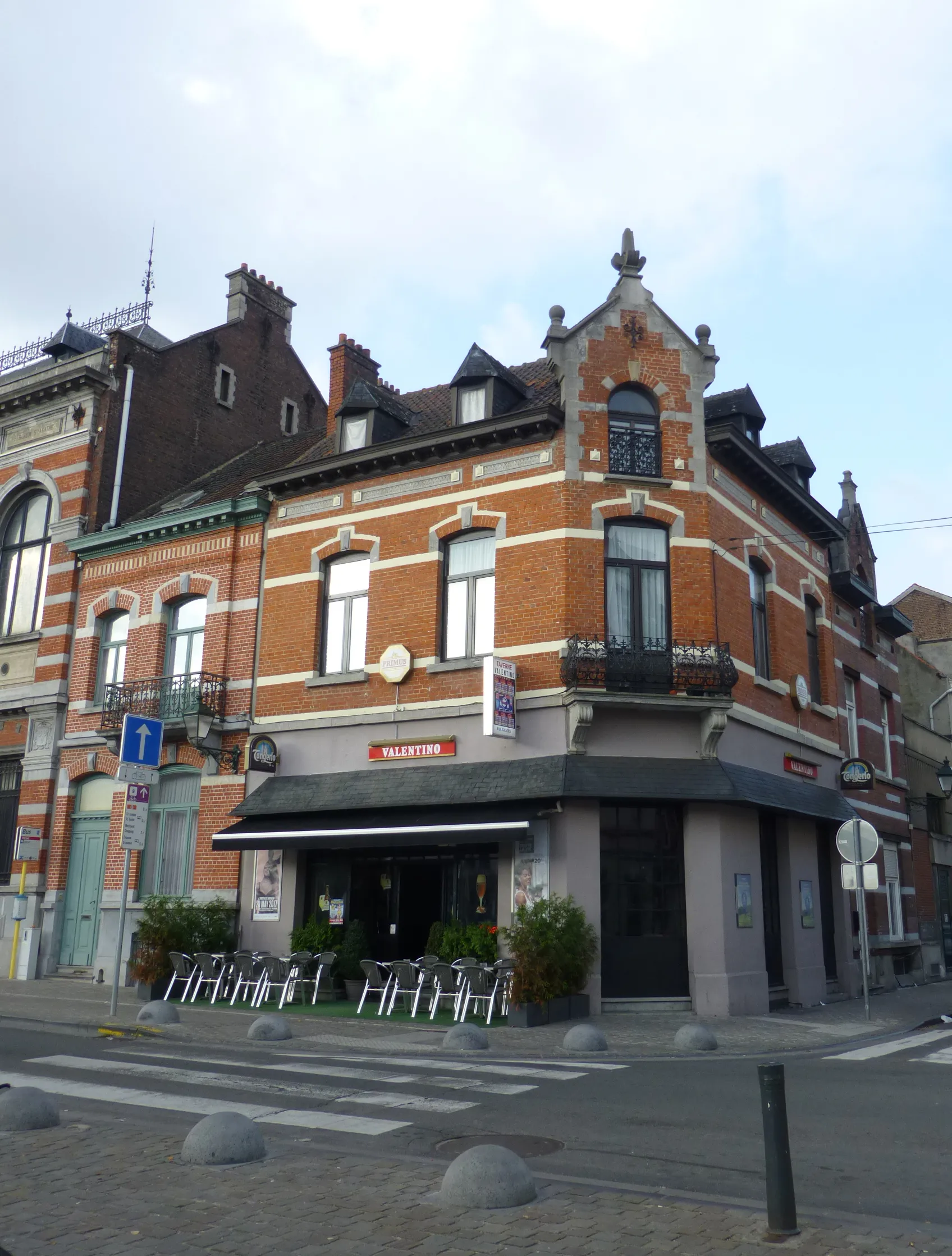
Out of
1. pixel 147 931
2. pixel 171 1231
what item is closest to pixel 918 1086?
pixel 171 1231

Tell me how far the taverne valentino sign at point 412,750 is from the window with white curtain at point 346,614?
169cm

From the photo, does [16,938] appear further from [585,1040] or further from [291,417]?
[291,417]

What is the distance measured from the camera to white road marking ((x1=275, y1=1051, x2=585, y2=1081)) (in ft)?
35.9

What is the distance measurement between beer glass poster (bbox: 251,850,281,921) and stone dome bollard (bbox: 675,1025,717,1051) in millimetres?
8431

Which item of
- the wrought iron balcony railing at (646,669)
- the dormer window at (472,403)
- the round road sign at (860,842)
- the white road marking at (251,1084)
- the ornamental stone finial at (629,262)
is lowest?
the white road marking at (251,1084)

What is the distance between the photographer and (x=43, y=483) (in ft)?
83.3

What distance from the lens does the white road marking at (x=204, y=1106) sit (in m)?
8.34

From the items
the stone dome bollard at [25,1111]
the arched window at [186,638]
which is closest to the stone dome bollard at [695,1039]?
the stone dome bollard at [25,1111]

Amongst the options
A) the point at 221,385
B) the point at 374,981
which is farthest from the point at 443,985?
the point at 221,385

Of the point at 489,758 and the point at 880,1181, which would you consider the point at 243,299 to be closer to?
the point at 489,758

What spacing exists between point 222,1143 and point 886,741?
23935mm

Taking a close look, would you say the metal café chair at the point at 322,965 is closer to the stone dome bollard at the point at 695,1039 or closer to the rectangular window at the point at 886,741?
the stone dome bollard at the point at 695,1039

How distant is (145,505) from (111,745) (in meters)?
6.30

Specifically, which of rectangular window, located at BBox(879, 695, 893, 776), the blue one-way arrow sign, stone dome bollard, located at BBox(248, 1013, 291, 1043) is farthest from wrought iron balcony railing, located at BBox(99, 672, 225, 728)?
rectangular window, located at BBox(879, 695, 893, 776)
